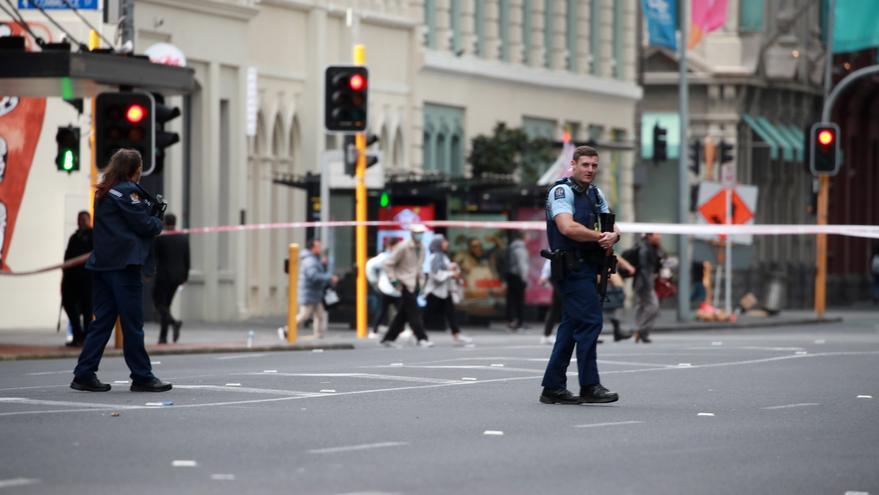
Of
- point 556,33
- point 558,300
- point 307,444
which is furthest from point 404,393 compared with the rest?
point 556,33

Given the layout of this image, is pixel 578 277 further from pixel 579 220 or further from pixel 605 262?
pixel 579 220

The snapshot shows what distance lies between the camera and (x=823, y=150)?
4397cm

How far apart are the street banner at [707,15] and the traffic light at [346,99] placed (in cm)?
2611

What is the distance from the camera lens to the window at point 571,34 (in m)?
60.7

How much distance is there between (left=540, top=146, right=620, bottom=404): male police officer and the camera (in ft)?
55.4

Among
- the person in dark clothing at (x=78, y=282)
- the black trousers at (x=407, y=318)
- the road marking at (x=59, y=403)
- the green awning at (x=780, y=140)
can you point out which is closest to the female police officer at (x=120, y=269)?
the road marking at (x=59, y=403)

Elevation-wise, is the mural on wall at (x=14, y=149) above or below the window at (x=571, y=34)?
below

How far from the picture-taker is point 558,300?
33656 mm

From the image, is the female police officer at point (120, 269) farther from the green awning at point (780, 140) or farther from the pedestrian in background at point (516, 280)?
the green awning at point (780, 140)

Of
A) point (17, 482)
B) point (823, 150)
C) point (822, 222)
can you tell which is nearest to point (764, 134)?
point (822, 222)

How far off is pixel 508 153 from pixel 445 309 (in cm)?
1883

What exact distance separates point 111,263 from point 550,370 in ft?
10.9

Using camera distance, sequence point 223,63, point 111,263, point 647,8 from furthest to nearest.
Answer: point 647,8, point 223,63, point 111,263

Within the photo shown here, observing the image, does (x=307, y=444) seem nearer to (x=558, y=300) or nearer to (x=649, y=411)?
(x=649, y=411)
